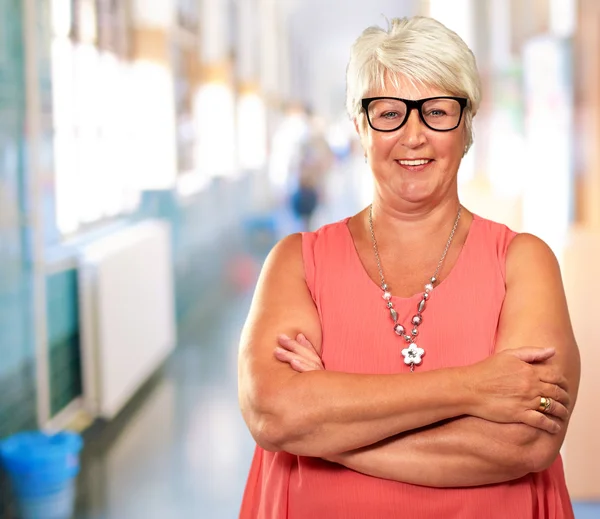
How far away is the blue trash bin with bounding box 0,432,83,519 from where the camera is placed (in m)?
3.50

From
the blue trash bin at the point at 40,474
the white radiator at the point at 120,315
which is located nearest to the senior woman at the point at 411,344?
the blue trash bin at the point at 40,474

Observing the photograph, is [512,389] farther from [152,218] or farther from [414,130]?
[152,218]

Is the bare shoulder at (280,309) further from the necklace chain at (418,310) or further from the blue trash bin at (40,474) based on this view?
the blue trash bin at (40,474)

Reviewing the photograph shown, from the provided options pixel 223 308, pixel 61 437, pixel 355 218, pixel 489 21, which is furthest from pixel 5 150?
pixel 489 21

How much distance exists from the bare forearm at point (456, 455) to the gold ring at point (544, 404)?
0.13 feet

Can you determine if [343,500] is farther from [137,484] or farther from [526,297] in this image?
[137,484]

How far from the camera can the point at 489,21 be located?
8.42 metres

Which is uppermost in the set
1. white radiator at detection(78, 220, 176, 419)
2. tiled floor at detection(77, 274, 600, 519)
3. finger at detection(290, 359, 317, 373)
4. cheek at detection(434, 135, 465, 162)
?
cheek at detection(434, 135, 465, 162)

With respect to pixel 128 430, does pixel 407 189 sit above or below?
above

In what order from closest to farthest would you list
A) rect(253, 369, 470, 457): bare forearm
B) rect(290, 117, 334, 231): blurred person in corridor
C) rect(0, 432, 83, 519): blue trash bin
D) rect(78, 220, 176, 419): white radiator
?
rect(253, 369, 470, 457): bare forearm
rect(0, 432, 83, 519): blue trash bin
rect(78, 220, 176, 419): white radiator
rect(290, 117, 334, 231): blurred person in corridor

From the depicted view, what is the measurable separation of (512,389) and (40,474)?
102 inches

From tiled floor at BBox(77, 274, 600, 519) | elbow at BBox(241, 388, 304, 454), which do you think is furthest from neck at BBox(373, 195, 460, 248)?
tiled floor at BBox(77, 274, 600, 519)

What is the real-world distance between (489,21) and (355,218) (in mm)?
7191

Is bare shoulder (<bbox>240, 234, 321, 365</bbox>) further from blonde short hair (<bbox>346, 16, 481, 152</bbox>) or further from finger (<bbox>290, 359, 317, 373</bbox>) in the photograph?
blonde short hair (<bbox>346, 16, 481, 152</bbox>)
